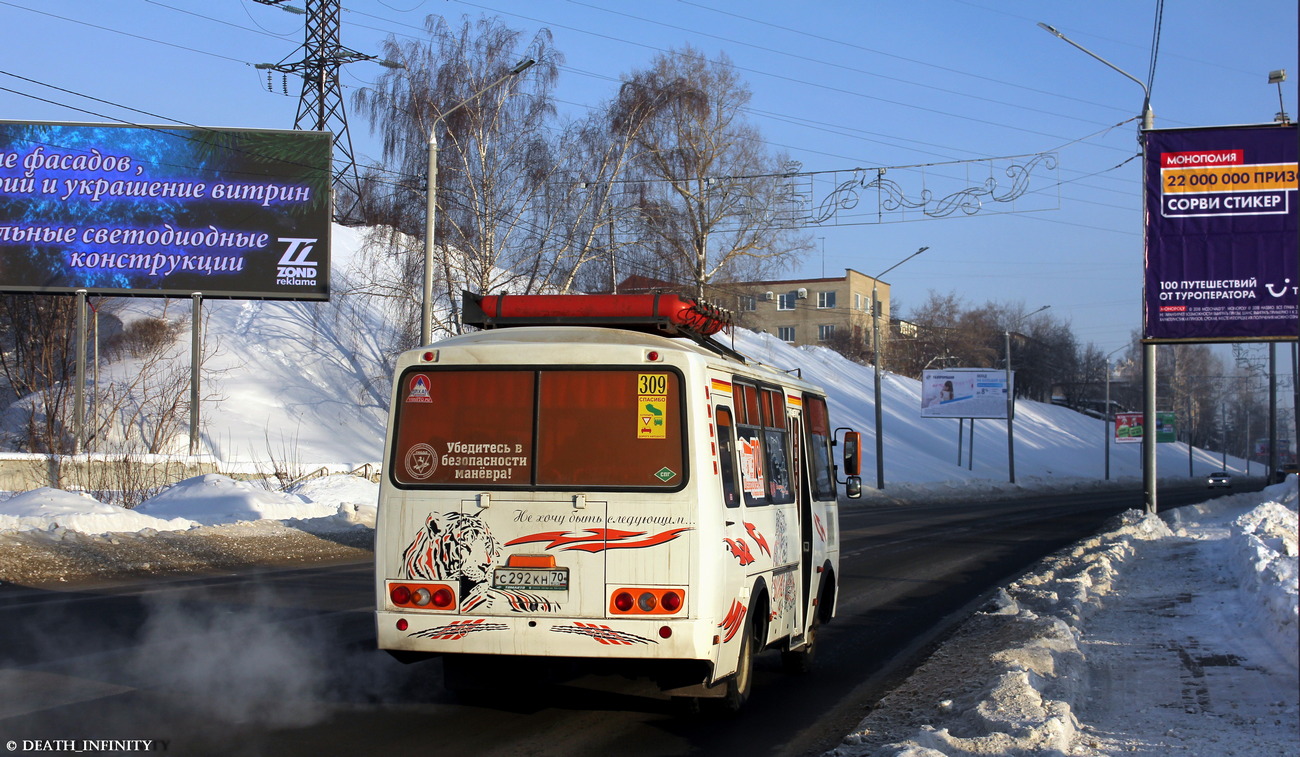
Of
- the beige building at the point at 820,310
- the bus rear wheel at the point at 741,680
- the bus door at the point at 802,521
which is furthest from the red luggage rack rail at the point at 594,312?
the beige building at the point at 820,310

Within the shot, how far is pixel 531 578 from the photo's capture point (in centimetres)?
644

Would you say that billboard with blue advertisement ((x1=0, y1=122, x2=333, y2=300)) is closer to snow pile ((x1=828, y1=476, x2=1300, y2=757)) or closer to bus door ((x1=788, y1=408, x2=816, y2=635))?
snow pile ((x1=828, y1=476, x2=1300, y2=757))

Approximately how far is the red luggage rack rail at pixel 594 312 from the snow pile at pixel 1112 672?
291 centimetres

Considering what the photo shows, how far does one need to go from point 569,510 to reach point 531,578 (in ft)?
1.47

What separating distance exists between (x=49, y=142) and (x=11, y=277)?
3.57m

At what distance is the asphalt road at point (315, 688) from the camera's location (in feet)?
20.7

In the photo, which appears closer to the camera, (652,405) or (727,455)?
(652,405)

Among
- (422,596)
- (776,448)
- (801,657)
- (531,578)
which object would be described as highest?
(776,448)

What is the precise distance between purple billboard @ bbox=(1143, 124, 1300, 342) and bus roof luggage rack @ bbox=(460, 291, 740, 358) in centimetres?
1618

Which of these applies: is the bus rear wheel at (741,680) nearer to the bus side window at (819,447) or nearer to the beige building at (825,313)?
the bus side window at (819,447)

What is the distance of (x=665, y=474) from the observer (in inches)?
254

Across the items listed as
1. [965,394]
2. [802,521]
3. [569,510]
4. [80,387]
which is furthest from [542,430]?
[965,394]

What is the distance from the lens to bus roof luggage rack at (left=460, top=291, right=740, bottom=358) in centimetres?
754

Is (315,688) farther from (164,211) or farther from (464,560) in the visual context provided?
(164,211)
